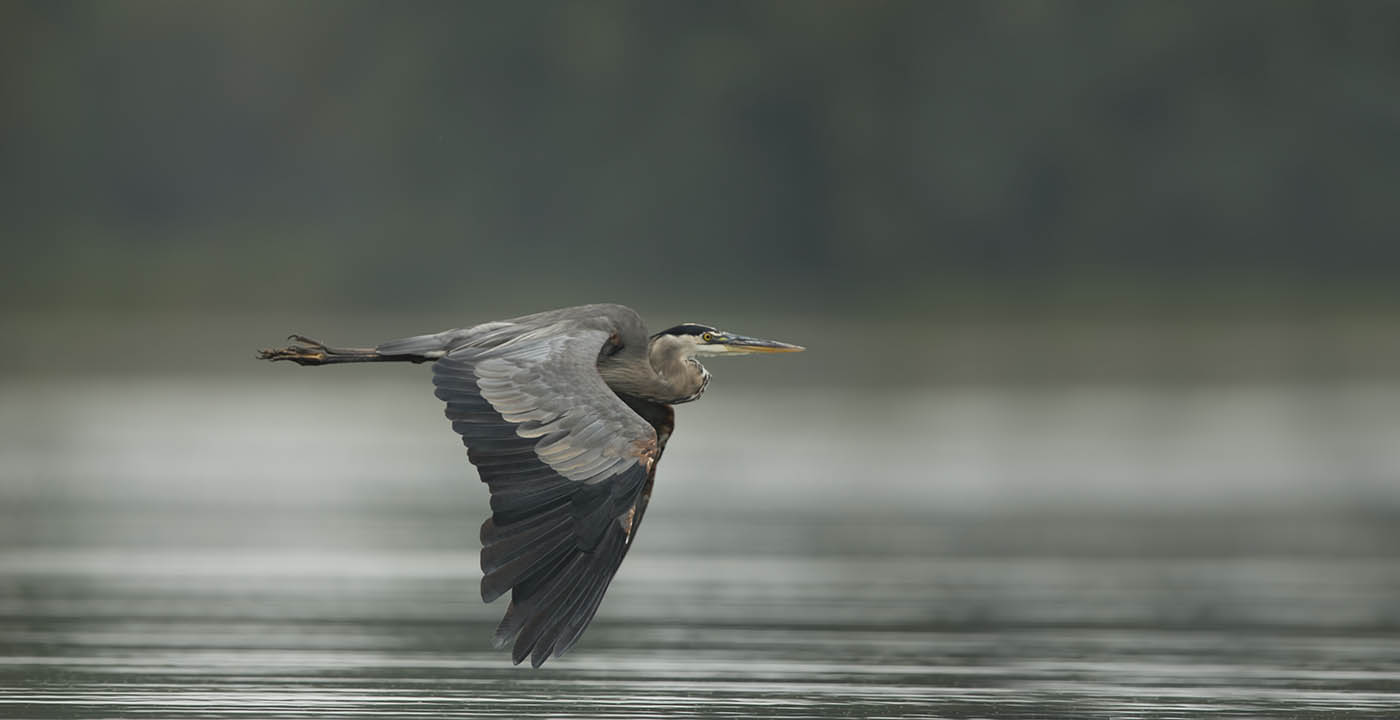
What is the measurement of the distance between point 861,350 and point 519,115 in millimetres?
40164

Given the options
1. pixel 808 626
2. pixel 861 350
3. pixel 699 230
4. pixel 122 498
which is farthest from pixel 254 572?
pixel 699 230

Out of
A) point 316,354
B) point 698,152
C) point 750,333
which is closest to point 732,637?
point 316,354

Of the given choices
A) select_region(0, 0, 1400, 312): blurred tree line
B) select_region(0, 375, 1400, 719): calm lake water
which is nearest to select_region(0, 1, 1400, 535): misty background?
select_region(0, 0, 1400, 312): blurred tree line

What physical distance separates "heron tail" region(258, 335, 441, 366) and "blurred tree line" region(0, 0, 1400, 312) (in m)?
67.0

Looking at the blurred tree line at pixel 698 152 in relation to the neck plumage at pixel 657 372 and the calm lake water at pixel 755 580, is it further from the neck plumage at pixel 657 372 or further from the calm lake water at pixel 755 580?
the neck plumage at pixel 657 372

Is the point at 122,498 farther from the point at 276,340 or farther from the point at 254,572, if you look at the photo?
the point at 276,340

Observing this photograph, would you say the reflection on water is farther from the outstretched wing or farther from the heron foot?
the heron foot

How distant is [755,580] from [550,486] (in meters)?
6.38

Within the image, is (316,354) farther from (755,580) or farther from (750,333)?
(750,333)

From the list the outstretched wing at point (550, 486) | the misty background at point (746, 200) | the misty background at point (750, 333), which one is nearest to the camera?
the outstretched wing at point (550, 486)

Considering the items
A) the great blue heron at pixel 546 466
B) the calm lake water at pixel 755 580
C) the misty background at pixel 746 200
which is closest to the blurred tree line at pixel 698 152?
the misty background at pixel 746 200

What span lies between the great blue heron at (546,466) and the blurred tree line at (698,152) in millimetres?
68137

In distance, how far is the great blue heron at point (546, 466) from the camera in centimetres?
1035

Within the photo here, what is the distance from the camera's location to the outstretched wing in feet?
33.9
